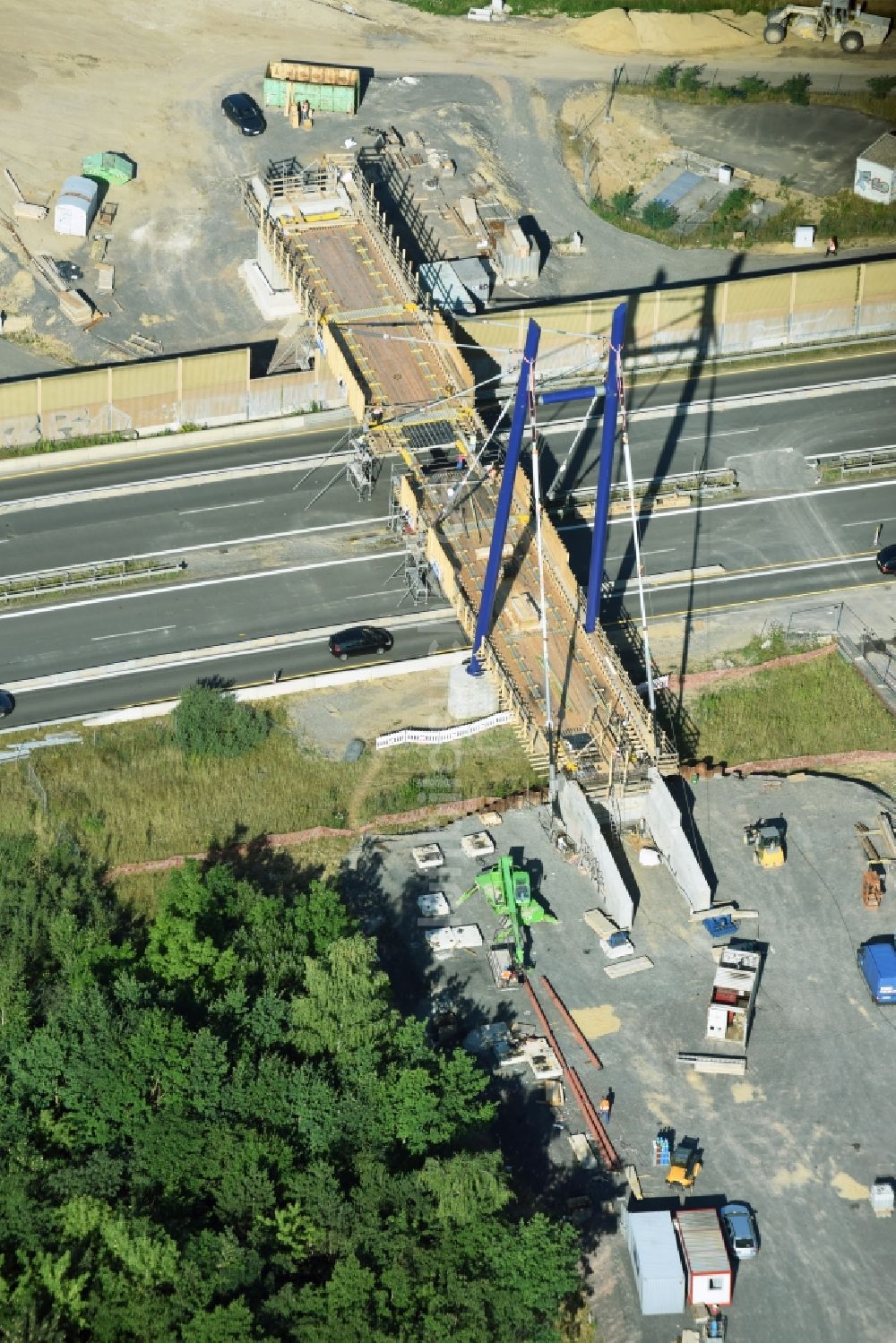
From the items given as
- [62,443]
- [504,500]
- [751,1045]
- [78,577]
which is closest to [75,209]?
[62,443]

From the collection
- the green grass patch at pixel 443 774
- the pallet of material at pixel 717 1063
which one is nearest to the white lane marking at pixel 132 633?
the green grass patch at pixel 443 774

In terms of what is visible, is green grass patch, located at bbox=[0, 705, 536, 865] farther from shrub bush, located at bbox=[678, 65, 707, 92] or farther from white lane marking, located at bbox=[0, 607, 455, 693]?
shrub bush, located at bbox=[678, 65, 707, 92]

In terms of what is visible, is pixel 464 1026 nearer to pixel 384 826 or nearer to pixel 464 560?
pixel 384 826

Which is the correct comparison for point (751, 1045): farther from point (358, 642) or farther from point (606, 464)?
point (358, 642)

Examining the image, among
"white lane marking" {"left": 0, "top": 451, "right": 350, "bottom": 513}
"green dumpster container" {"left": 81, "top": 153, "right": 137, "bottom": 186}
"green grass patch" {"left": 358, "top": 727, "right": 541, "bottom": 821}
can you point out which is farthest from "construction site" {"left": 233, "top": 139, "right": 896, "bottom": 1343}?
"green dumpster container" {"left": 81, "top": 153, "right": 137, "bottom": 186}

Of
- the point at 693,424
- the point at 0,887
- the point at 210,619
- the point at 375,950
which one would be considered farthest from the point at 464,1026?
the point at 693,424
